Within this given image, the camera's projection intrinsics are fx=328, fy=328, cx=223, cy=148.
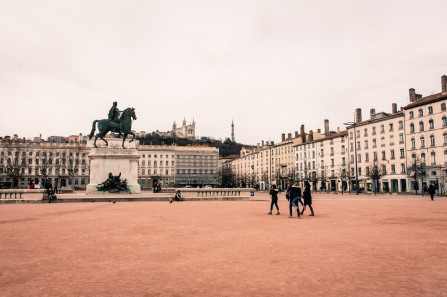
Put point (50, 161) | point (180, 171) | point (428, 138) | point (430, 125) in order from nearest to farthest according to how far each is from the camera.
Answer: point (430, 125)
point (428, 138)
point (50, 161)
point (180, 171)

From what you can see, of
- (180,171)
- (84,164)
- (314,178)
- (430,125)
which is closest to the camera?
(430,125)

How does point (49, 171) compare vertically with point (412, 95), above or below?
below

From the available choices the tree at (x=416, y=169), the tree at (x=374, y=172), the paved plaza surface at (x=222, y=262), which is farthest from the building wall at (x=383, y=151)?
the paved plaza surface at (x=222, y=262)

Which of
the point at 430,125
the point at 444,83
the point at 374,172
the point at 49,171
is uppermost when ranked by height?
the point at 444,83

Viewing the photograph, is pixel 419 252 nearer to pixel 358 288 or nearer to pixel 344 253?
pixel 344 253

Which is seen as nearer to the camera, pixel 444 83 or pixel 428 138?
pixel 444 83

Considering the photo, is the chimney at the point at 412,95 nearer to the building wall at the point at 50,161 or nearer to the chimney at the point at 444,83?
the chimney at the point at 444,83

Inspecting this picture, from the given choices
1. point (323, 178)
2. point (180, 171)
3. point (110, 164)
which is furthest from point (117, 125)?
point (180, 171)

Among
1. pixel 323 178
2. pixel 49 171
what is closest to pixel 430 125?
pixel 323 178

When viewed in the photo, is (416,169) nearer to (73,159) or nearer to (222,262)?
(222,262)

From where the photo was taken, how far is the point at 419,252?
7.84 meters

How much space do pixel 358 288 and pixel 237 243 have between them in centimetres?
423

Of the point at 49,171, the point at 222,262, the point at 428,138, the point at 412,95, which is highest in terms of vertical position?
the point at 412,95

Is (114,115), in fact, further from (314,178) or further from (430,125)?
(314,178)
